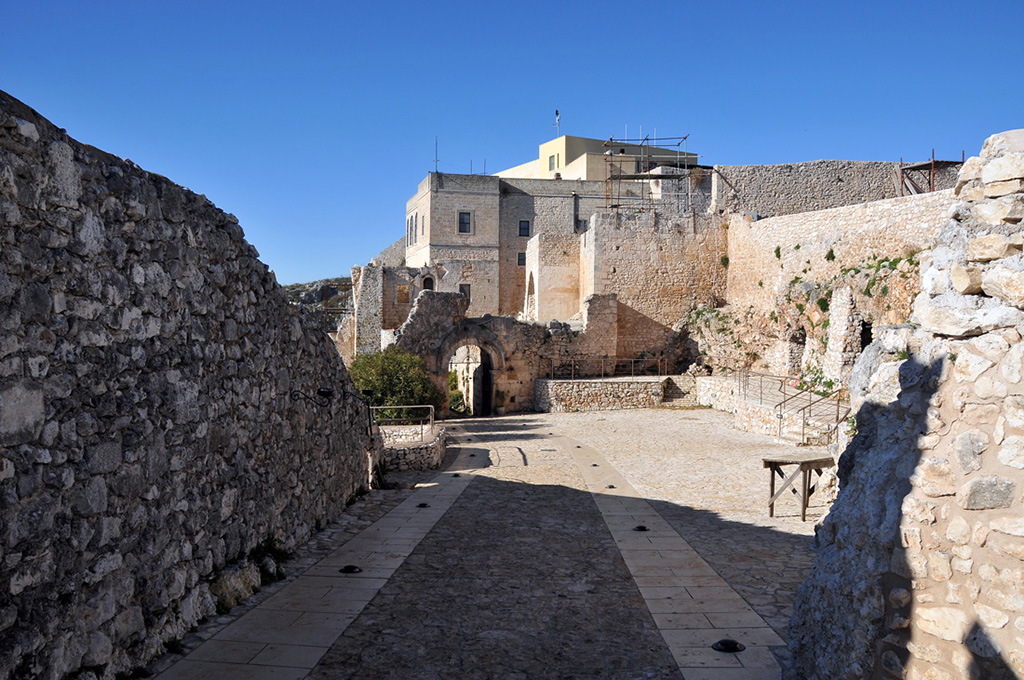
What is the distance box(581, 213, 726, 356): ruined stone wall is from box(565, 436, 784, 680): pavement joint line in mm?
22895

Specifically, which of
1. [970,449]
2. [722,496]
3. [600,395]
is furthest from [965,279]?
[600,395]

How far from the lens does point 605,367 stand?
1237 inches

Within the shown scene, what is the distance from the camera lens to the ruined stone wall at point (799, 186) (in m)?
33.5

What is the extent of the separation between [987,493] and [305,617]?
4.91 metres

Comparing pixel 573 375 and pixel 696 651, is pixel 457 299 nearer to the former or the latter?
pixel 573 375

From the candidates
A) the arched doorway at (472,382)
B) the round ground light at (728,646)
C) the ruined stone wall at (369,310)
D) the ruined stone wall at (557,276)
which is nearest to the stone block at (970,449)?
the round ground light at (728,646)

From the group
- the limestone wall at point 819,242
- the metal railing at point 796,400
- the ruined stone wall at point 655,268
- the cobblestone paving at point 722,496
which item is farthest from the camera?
the ruined stone wall at point 655,268

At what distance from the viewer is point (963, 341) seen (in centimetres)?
373

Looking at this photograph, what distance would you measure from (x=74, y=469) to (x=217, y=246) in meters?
2.59

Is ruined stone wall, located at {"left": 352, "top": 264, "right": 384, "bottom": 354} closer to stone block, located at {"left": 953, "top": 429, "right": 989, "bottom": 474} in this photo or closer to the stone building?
the stone building

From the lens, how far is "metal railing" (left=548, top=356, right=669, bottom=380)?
1204 inches

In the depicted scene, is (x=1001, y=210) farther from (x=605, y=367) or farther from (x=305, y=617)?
(x=605, y=367)

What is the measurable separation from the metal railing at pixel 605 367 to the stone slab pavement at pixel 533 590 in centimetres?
1771

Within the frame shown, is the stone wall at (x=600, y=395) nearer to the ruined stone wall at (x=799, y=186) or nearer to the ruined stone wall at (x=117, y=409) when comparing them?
the ruined stone wall at (x=799, y=186)
